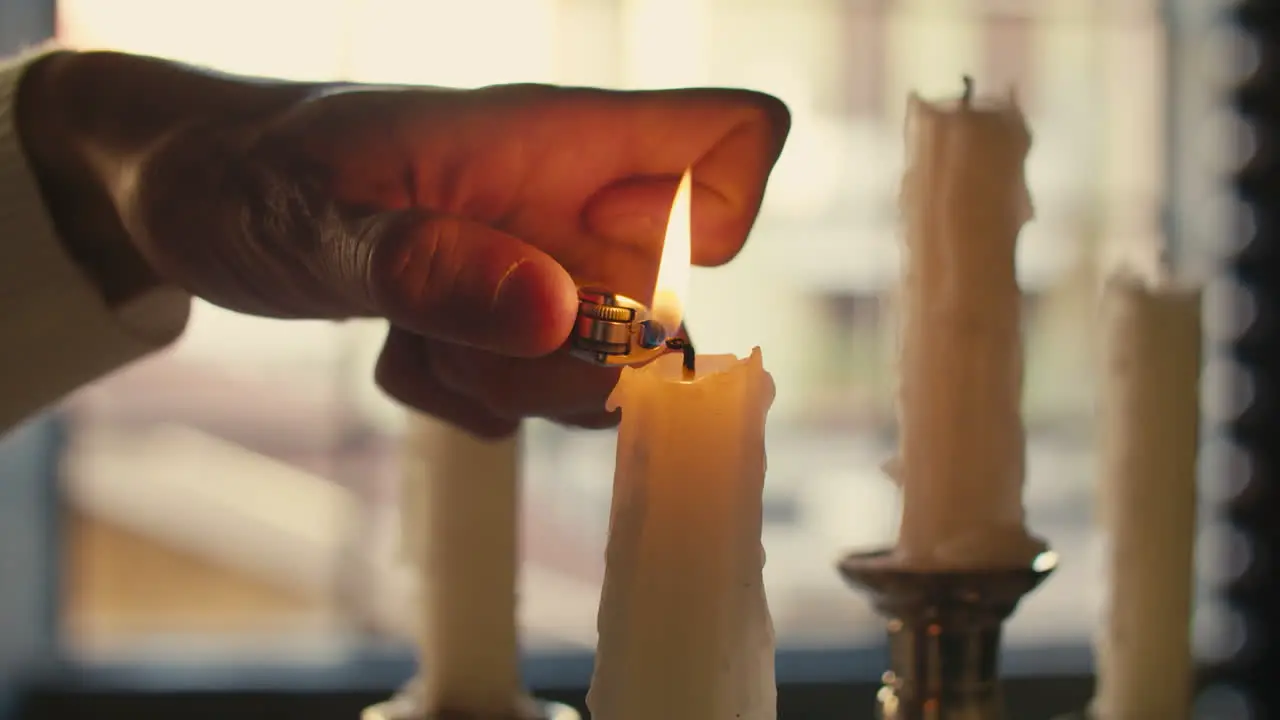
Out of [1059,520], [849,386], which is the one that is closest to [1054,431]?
[1059,520]

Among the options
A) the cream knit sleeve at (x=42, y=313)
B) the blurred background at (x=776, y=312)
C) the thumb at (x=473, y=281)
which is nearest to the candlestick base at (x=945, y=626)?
the thumb at (x=473, y=281)

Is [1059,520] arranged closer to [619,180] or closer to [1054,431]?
[1054,431]

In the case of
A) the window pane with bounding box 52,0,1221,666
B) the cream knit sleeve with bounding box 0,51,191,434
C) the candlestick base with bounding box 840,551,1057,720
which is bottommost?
the candlestick base with bounding box 840,551,1057,720

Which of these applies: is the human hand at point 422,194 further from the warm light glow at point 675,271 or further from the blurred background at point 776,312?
the blurred background at point 776,312

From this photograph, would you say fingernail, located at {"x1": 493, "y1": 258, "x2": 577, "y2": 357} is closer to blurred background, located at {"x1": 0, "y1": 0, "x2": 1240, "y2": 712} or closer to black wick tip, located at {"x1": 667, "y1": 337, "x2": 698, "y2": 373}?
black wick tip, located at {"x1": 667, "y1": 337, "x2": 698, "y2": 373}

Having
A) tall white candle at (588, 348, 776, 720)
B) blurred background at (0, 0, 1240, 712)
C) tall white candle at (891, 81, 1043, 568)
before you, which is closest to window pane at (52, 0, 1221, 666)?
blurred background at (0, 0, 1240, 712)

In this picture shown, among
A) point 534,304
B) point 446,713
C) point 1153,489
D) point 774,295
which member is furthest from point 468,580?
point 774,295
